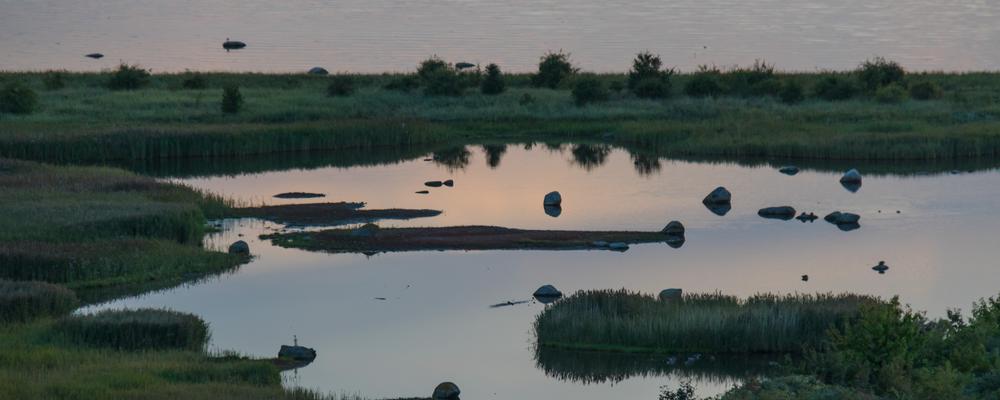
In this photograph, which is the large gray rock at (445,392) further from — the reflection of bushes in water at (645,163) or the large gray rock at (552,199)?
the reflection of bushes in water at (645,163)

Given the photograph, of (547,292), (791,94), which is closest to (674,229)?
(547,292)

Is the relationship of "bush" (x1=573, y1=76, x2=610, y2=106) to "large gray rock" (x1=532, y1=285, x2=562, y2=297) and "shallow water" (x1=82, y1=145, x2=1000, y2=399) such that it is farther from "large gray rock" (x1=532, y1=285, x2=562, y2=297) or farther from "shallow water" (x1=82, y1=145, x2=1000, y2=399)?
"large gray rock" (x1=532, y1=285, x2=562, y2=297)

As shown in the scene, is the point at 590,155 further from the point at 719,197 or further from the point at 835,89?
the point at 835,89

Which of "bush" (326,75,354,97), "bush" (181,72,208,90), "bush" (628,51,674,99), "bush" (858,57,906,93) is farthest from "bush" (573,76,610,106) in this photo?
"bush" (181,72,208,90)

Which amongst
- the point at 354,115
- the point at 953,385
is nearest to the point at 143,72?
the point at 354,115

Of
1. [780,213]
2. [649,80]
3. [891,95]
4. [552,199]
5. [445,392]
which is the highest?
[649,80]

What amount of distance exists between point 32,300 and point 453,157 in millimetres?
33727

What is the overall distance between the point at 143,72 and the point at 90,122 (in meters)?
17.6

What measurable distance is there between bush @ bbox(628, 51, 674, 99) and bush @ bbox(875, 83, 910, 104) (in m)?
10.5

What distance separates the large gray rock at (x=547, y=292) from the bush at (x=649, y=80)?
44.8m

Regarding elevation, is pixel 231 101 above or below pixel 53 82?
below

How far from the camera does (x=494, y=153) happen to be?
6016 cm

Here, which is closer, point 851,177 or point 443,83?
point 851,177

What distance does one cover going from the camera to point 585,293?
25.7 metres
